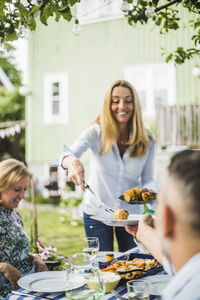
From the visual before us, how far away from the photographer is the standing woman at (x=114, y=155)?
291cm

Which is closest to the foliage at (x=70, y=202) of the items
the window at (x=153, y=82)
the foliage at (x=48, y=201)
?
the foliage at (x=48, y=201)

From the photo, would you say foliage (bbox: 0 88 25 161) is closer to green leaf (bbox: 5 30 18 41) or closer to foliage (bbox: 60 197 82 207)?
foliage (bbox: 60 197 82 207)

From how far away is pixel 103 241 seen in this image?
287 cm

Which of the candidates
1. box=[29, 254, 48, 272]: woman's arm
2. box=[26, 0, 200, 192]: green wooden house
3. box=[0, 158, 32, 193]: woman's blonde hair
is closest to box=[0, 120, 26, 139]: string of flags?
box=[26, 0, 200, 192]: green wooden house

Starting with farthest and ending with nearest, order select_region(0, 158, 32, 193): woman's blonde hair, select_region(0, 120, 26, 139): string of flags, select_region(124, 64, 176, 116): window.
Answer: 1. select_region(0, 120, 26, 139): string of flags
2. select_region(124, 64, 176, 116): window
3. select_region(0, 158, 32, 193): woman's blonde hair

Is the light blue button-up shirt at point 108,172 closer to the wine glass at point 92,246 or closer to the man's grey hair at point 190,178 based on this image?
the wine glass at point 92,246

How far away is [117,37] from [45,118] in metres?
3.42

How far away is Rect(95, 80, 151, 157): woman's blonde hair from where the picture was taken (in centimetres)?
298

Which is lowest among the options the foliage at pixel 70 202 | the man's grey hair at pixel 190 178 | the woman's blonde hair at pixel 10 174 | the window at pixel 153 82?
the foliage at pixel 70 202

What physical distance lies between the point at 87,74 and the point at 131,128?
852 centimetres

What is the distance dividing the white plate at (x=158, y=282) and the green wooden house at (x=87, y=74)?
807cm

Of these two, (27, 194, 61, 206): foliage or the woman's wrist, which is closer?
the woman's wrist

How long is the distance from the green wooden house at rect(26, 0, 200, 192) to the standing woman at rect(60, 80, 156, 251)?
6661mm

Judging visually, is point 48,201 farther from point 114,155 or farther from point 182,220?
point 182,220
